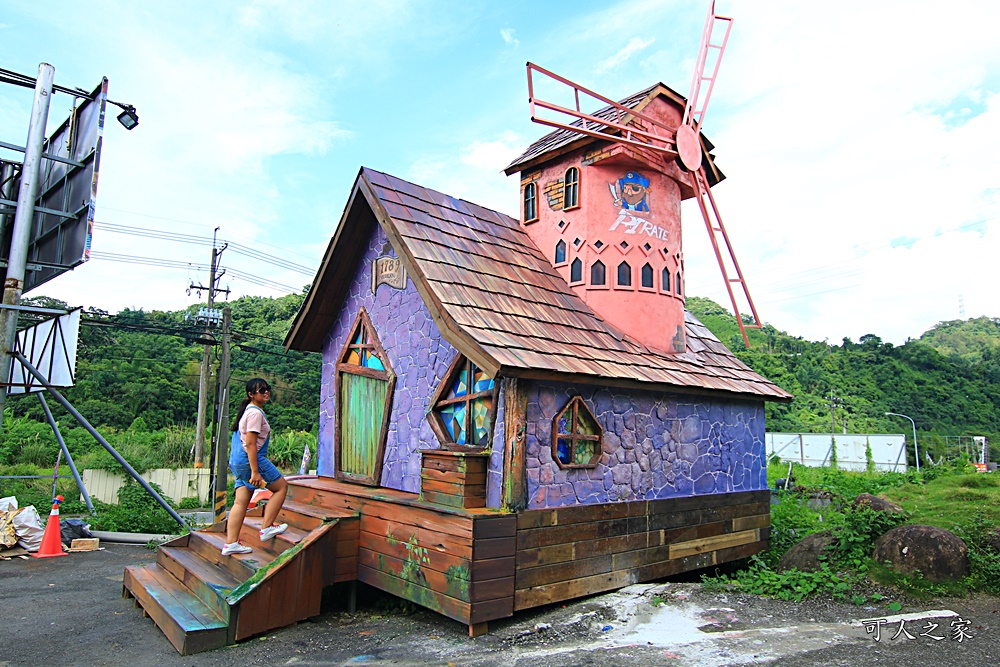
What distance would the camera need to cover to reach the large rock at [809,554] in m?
8.61

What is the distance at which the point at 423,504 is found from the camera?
7.04 metres

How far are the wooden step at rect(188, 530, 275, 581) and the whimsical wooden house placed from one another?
0.08m

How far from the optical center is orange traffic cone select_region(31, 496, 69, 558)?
11133mm

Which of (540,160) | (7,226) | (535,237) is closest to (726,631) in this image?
(535,237)

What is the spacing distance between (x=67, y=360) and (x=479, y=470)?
9090 millimetres

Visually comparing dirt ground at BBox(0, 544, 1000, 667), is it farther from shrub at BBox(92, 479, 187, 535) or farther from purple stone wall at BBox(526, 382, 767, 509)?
shrub at BBox(92, 479, 187, 535)

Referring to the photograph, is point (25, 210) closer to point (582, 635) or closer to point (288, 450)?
point (582, 635)

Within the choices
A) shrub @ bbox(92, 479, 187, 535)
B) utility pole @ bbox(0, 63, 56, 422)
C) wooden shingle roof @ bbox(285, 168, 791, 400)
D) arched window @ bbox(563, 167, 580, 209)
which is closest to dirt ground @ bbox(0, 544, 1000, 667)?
wooden shingle roof @ bbox(285, 168, 791, 400)

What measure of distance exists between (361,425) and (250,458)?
2606 millimetres

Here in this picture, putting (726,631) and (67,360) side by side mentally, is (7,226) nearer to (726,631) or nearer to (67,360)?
(67,360)

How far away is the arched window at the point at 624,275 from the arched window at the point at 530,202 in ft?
5.94

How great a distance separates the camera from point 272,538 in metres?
7.68

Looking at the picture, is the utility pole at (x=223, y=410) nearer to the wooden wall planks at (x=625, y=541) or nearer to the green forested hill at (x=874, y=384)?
the wooden wall planks at (x=625, y=541)

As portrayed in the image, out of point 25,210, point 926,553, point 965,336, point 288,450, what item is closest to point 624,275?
point 926,553
